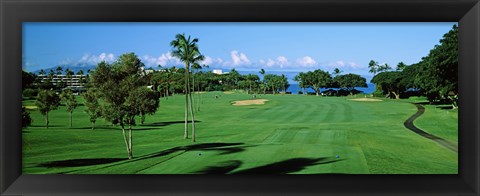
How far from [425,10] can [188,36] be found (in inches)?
149

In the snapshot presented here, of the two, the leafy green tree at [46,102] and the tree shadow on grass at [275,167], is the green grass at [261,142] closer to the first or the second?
the tree shadow on grass at [275,167]

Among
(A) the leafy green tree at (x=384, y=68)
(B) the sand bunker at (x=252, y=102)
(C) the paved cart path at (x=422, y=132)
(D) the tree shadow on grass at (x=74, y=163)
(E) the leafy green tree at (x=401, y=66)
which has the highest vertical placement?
(E) the leafy green tree at (x=401, y=66)

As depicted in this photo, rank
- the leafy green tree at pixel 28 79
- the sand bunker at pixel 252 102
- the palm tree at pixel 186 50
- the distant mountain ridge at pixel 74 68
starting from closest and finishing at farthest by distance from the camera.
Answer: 1. the leafy green tree at pixel 28 79
2. the distant mountain ridge at pixel 74 68
3. the palm tree at pixel 186 50
4. the sand bunker at pixel 252 102

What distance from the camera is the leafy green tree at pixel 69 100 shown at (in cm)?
641

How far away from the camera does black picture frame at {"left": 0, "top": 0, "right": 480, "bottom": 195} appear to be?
13.6 feet

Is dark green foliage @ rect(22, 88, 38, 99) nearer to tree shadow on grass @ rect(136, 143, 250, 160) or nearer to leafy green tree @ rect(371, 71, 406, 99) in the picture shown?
tree shadow on grass @ rect(136, 143, 250, 160)

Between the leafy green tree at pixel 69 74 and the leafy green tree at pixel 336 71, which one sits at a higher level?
the leafy green tree at pixel 336 71

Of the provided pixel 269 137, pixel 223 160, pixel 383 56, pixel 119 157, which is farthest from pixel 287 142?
pixel 119 157

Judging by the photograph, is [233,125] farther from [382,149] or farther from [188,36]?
[382,149]

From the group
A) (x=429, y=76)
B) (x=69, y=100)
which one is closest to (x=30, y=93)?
(x=69, y=100)

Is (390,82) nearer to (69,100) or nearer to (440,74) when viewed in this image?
(440,74)

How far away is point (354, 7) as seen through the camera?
162 inches

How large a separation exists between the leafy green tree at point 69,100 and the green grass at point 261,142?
4.6 inches

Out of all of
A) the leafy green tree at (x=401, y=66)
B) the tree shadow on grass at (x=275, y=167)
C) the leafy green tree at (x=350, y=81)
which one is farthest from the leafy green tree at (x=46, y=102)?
the leafy green tree at (x=401, y=66)
